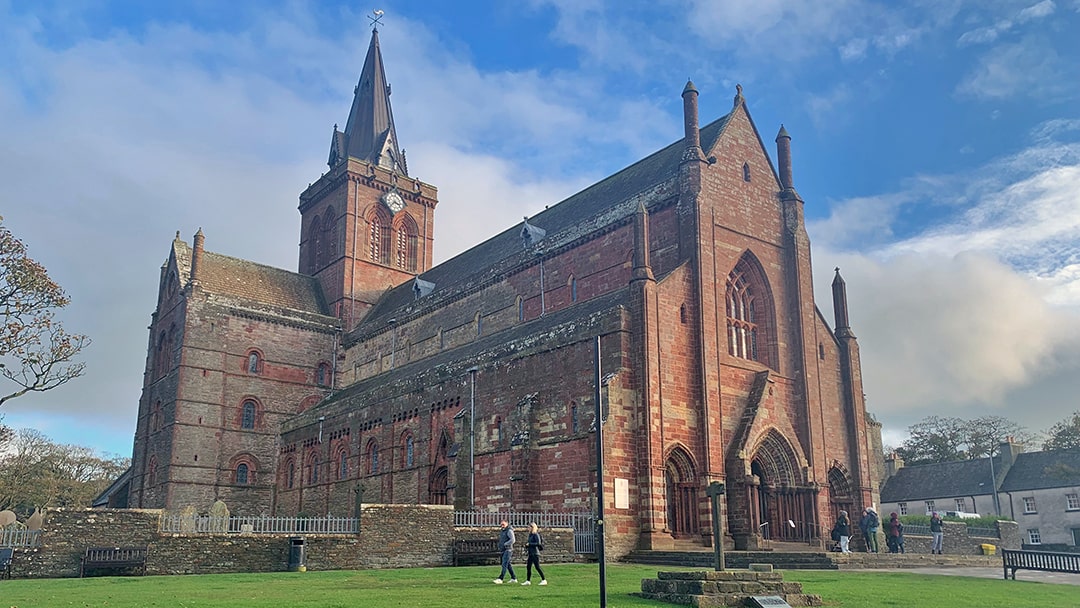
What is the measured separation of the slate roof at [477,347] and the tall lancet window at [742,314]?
14.0 feet

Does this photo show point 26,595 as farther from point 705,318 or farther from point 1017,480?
point 1017,480

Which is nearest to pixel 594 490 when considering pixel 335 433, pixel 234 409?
pixel 335 433

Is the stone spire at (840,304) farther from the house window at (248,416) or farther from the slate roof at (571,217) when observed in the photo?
the house window at (248,416)

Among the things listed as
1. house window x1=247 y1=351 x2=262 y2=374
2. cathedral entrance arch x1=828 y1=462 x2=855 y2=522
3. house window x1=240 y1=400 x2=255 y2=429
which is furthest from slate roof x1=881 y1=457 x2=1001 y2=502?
house window x1=247 y1=351 x2=262 y2=374

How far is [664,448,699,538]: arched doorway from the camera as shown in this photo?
29.2 metres

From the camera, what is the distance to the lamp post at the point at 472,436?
32.9 m

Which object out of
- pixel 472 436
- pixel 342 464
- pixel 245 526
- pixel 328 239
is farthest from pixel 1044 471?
pixel 245 526

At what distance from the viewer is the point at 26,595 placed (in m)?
16.0

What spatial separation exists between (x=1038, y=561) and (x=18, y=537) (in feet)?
82.0

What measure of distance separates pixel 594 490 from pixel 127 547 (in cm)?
1338

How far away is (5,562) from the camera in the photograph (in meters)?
21.5

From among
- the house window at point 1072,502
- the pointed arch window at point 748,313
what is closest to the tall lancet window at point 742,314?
the pointed arch window at point 748,313

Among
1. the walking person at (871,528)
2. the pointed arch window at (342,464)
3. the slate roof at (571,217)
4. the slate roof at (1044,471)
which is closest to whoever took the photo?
the walking person at (871,528)

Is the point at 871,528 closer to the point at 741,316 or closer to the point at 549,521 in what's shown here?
the point at 741,316
